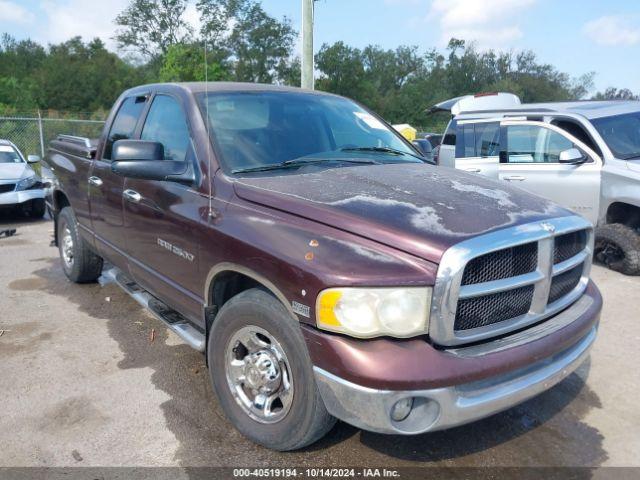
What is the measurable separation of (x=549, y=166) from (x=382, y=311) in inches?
211

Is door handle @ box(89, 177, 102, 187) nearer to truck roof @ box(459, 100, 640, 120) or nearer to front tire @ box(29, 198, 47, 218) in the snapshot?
truck roof @ box(459, 100, 640, 120)

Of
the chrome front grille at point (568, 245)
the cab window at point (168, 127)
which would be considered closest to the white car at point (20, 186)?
the cab window at point (168, 127)

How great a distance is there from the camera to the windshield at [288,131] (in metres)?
3.24

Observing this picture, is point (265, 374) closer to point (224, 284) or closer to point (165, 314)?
point (224, 284)

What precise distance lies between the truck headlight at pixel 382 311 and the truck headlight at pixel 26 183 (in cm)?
887

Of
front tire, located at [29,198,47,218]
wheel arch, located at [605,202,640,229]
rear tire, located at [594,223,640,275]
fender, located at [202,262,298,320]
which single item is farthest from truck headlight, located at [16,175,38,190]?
wheel arch, located at [605,202,640,229]

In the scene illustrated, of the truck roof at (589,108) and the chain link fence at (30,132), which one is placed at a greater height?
the truck roof at (589,108)

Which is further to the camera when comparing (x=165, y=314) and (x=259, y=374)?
(x=165, y=314)

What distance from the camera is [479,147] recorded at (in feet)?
25.5

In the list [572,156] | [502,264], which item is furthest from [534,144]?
[502,264]

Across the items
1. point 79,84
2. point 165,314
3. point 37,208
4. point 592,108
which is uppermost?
point 79,84

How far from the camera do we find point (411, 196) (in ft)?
8.92

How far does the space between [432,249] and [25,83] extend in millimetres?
46308

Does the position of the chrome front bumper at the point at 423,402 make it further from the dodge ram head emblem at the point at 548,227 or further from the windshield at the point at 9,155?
the windshield at the point at 9,155
